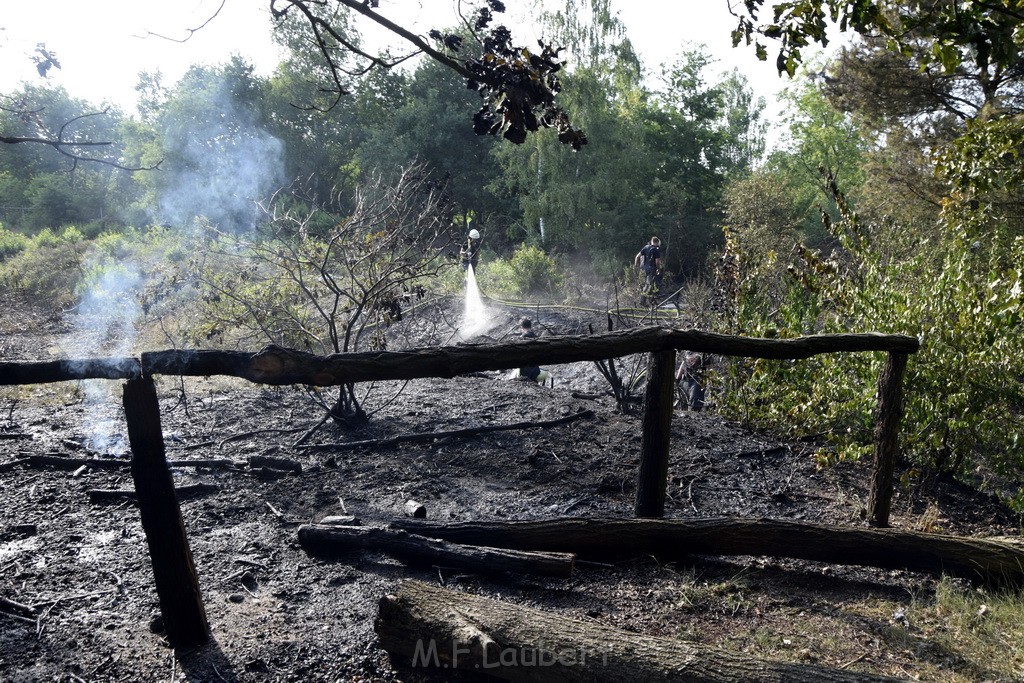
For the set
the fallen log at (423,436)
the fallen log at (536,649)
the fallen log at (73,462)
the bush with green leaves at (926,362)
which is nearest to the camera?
the fallen log at (536,649)

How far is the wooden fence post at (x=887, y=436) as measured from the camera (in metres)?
4.38

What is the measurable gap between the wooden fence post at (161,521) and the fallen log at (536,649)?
31.6 inches

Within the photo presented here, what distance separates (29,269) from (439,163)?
17.1 meters

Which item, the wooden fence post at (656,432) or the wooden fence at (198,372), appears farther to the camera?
the wooden fence post at (656,432)

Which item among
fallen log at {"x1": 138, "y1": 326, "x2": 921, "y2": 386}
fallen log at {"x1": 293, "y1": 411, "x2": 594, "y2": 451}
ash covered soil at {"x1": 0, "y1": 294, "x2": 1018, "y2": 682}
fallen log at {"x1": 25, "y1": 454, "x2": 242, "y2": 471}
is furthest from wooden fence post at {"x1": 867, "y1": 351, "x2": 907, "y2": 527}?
Result: fallen log at {"x1": 25, "y1": 454, "x2": 242, "y2": 471}

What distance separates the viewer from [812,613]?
345 cm

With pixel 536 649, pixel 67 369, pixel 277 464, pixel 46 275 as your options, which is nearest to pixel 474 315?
pixel 46 275

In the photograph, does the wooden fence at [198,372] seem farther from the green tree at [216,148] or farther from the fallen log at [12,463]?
the green tree at [216,148]

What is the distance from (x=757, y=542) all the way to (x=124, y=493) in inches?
162

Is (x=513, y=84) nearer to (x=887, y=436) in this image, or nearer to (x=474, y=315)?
(x=887, y=436)

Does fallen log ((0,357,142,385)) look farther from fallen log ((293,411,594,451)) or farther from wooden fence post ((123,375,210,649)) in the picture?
fallen log ((293,411,594,451))

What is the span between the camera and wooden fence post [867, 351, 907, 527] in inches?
173

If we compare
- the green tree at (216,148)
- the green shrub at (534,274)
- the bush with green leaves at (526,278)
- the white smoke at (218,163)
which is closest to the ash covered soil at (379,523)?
the bush with green leaves at (526,278)

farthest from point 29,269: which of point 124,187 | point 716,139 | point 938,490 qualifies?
point 716,139
